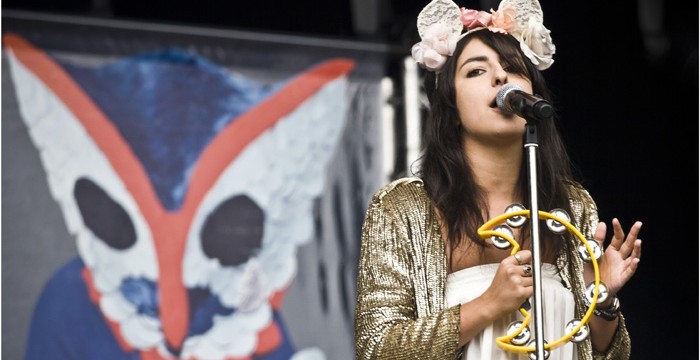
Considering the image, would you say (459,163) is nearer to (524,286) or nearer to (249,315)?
(524,286)

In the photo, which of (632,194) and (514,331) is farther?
(632,194)

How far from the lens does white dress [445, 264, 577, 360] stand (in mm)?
2400

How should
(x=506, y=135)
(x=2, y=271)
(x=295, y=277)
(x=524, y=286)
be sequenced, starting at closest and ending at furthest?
(x=524, y=286), (x=506, y=135), (x=2, y=271), (x=295, y=277)

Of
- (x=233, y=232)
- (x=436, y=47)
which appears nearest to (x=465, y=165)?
(x=436, y=47)

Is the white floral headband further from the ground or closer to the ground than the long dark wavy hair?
further from the ground

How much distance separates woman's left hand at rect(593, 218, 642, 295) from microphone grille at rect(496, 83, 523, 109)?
327 millimetres

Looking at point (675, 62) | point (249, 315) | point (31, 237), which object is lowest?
point (249, 315)

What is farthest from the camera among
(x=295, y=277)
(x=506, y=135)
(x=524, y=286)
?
(x=295, y=277)

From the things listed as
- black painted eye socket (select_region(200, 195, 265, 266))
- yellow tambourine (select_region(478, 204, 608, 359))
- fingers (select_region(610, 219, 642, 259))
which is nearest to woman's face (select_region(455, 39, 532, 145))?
yellow tambourine (select_region(478, 204, 608, 359))

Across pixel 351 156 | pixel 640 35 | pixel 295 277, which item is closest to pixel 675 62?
pixel 640 35

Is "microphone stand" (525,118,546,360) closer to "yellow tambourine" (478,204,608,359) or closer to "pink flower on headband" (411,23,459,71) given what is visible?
"yellow tambourine" (478,204,608,359)

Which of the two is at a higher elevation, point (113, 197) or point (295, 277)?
point (113, 197)

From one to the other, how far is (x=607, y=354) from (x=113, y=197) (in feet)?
7.56

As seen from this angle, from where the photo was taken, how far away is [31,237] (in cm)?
422
